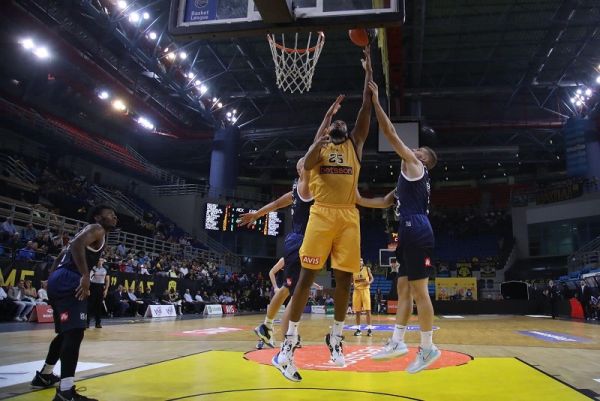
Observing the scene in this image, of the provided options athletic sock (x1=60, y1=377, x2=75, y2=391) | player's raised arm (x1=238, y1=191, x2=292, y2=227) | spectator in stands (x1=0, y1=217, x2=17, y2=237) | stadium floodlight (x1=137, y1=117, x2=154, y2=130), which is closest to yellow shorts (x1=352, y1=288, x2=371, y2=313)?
player's raised arm (x1=238, y1=191, x2=292, y2=227)

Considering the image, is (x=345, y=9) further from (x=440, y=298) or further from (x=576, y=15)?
(x=440, y=298)

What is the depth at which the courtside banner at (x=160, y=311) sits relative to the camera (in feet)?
54.3

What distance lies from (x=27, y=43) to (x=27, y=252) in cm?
1093

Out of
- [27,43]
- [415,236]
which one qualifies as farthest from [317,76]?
[415,236]

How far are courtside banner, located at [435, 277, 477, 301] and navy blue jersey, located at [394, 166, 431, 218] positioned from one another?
22.8m

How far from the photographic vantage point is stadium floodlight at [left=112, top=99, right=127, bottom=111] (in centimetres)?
2597

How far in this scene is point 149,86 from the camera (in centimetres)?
2517

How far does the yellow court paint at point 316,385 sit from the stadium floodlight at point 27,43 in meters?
19.1

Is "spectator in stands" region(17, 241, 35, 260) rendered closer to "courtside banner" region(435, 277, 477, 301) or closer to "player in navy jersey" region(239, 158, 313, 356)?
"player in navy jersey" region(239, 158, 313, 356)

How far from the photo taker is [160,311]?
17141 millimetres

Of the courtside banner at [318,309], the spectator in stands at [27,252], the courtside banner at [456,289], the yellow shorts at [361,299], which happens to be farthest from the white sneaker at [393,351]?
the courtside banner at [456,289]

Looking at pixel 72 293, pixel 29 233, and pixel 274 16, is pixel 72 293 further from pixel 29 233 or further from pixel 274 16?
pixel 29 233

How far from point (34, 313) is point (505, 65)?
2313 cm

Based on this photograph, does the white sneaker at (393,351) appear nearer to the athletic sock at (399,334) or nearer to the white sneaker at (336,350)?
the athletic sock at (399,334)
